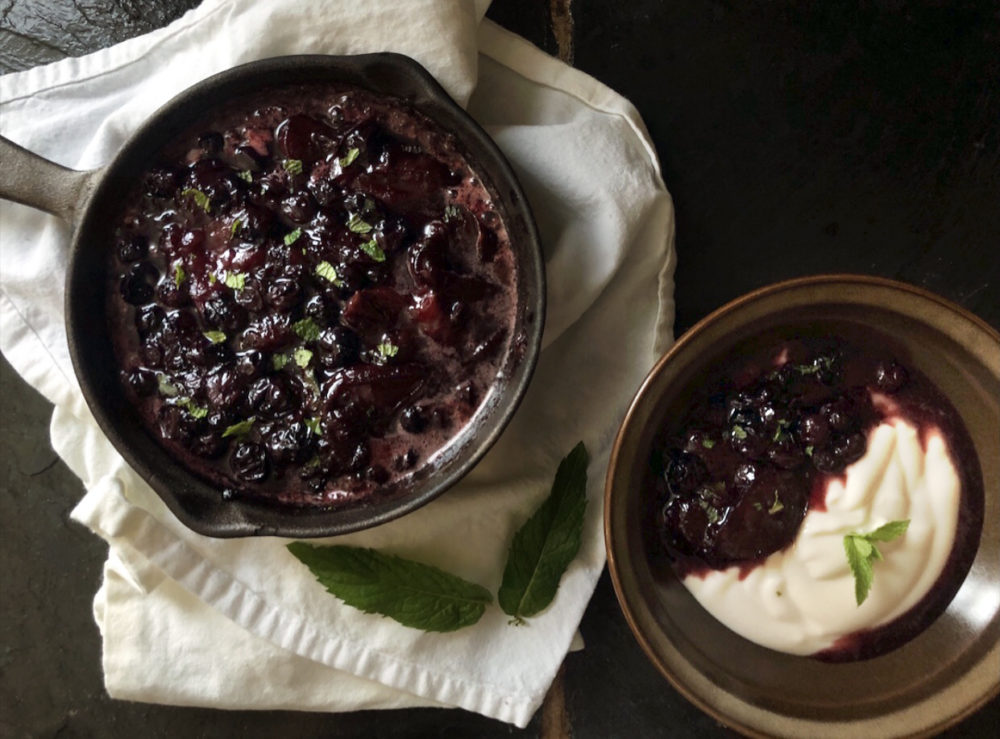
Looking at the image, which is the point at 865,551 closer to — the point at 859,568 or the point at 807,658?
the point at 859,568

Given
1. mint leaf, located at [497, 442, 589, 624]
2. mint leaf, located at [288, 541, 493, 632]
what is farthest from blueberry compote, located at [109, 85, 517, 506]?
mint leaf, located at [497, 442, 589, 624]

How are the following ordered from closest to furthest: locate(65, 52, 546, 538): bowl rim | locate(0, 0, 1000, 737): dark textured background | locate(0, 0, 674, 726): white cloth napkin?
locate(65, 52, 546, 538): bowl rim
locate(0, 0, 674, 726): white cloth napkin
locate(0, 0, 1000, 737): dark textured background

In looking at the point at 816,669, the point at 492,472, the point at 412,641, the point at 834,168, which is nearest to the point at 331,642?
the point at 412,641

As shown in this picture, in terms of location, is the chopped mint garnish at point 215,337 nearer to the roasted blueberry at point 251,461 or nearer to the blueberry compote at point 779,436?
the roasted blueberry at point 251,461

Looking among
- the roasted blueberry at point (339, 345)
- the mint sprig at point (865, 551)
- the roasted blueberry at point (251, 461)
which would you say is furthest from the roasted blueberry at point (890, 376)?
the roasted blueberry at point (251, 461)

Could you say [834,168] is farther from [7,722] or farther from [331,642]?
[7,722]

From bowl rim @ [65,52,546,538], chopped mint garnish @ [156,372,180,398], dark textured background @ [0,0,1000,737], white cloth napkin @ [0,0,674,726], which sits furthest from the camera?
dark textured background @ [0,0,1000,737]

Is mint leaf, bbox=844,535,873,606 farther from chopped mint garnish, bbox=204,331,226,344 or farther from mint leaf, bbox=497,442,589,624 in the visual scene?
chopped mint garnish, bbox=204,331,226,344
